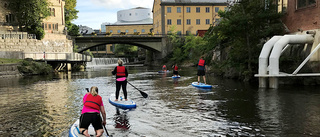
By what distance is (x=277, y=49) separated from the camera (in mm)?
20000

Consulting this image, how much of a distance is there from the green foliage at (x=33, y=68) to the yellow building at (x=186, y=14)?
136ft

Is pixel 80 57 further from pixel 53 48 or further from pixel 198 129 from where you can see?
pixel 198 129

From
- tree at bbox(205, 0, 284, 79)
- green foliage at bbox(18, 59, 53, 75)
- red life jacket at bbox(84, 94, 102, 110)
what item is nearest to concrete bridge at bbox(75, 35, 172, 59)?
green foliage at bbox(18, 59, 53, 75)

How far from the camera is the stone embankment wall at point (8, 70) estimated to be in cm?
3851

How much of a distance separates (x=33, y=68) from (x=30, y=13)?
16.8m

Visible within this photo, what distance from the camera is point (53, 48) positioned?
59.9 meters

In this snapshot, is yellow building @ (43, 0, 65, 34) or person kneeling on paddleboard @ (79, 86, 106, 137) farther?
yellow building @ (43, 0, 65, 34)

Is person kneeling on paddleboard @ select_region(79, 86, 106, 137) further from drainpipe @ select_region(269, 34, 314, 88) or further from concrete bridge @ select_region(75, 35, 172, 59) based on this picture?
concrete bridge @ select_region(75, 35, 172, 59)

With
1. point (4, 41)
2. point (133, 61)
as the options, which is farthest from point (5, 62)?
point (133, 61)

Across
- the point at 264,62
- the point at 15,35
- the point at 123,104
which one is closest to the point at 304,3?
the point at 264,62

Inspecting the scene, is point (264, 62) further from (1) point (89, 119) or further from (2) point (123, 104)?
(1) point (89, 119)

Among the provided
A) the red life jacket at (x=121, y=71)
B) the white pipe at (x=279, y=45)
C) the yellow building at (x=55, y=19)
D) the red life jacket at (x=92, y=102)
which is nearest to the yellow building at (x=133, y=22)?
the yellow building at (x=55, y=19)

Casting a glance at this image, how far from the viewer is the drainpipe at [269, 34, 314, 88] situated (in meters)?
19.8

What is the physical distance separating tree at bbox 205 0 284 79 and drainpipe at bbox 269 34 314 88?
405cm
